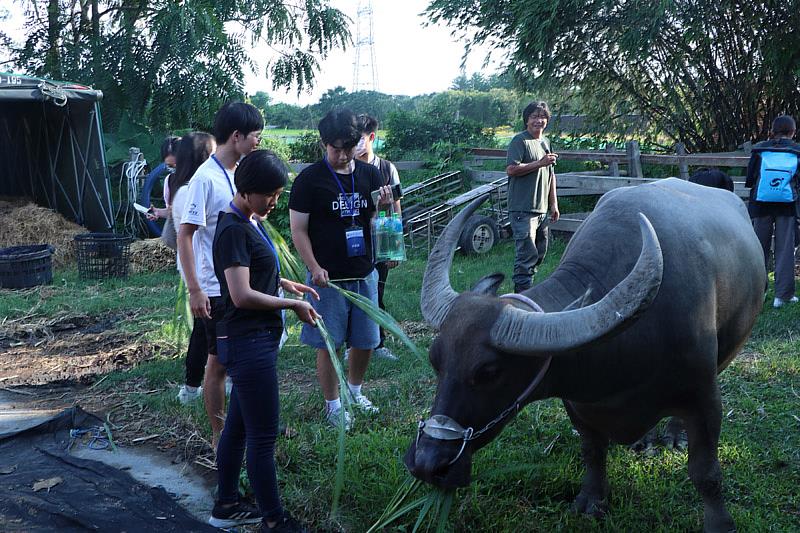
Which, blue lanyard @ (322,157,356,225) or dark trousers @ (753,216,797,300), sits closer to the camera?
blue lanyard @ (322,157,356,225)

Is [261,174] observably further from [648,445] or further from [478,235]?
[478,235]

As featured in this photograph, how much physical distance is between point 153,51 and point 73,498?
1176cm

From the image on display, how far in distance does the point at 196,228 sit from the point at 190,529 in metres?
1.65

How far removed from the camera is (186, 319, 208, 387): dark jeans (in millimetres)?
Answer: 5117

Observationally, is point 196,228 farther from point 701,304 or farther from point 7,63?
point 7,63

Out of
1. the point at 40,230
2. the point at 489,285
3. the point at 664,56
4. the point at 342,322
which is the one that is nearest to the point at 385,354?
the point at 342,322

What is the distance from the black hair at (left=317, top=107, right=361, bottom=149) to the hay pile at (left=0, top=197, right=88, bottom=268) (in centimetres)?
839

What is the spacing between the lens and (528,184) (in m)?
7.46

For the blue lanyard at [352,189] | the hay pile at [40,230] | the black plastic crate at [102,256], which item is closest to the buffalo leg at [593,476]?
the blue lanyard at [352,189]

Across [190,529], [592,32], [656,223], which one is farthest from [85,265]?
[592,32]

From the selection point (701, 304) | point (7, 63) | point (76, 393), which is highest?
point (7, 63)

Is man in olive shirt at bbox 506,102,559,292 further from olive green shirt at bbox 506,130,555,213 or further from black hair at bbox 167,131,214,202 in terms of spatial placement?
black hair at bbox 167,131,214,202

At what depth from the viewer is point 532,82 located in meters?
14.4

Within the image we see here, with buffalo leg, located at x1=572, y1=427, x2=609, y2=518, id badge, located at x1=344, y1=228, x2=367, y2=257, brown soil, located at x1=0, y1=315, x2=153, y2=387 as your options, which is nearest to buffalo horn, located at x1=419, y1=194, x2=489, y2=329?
buffalo leg, located at x1=572, y1=427, x2=609, y2=518
